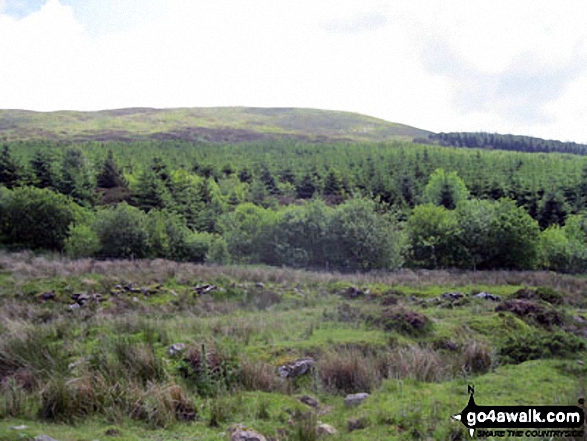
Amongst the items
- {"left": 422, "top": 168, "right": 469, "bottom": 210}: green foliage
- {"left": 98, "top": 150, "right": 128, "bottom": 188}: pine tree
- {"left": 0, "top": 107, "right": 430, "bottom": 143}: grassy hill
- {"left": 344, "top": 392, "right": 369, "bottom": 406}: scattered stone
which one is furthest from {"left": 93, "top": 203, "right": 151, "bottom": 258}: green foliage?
{"left": 0, "top": 107, "right": 430, "bottom": 143}: grassy hill

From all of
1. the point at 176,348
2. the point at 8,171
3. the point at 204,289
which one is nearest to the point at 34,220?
the point at 8,171

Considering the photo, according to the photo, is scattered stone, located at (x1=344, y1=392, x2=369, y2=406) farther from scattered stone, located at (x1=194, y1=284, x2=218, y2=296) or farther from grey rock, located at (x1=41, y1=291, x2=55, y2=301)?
grey rock, located at (x1=41, y1=291, x2=55, y2=301)

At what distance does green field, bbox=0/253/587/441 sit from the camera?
5.89 m

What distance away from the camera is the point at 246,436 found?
543cm

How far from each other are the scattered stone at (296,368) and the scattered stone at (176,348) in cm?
200

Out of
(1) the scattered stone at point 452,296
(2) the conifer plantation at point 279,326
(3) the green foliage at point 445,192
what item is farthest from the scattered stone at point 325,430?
(3) the green foliage at point 445,192

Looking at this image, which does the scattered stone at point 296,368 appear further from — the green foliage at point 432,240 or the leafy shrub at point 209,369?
the green foliage at point 432,240

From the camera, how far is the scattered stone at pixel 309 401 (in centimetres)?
726

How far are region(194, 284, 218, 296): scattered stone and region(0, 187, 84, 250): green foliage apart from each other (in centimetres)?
2392

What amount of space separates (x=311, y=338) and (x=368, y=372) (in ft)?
10.1

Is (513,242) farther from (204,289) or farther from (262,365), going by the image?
(262,365)

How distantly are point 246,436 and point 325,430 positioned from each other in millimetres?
1125

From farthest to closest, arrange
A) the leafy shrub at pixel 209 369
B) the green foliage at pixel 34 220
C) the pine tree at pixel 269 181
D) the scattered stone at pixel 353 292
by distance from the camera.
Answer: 1. the pine tree at pixel 269 181
2. the green foliage at pixel 34 220
3. the scattered stone at pixel 353 292
4. the leafy shrub at pixel 209 369

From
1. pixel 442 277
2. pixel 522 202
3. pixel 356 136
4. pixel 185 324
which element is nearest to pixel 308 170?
pixel 522 202
